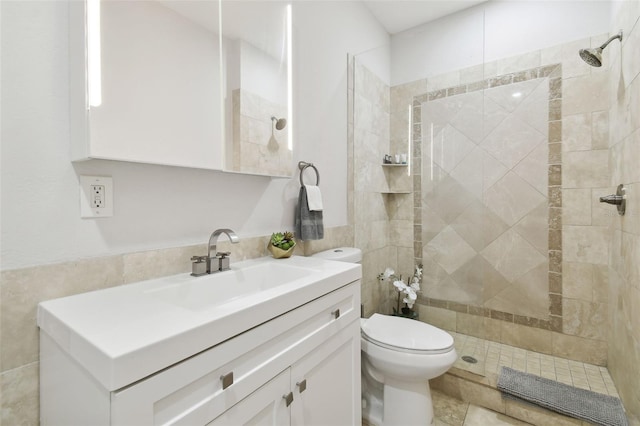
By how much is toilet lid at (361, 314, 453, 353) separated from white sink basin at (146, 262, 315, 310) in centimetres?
65

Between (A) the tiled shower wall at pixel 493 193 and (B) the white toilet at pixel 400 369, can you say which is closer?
(B) the white toilet at pixel 400 369

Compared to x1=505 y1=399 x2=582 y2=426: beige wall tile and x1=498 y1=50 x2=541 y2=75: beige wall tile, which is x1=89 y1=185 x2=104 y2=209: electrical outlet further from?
x1=498 y1=50 x2=541 y2=75: beige wall tile

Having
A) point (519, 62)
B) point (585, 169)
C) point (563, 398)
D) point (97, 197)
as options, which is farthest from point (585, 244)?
point (97, 197)

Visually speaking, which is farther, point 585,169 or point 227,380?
point 585,169

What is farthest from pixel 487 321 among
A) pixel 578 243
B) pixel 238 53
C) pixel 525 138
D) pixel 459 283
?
pixel 238 53

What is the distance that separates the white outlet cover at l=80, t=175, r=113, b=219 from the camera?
90 cm

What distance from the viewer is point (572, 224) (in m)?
2.05

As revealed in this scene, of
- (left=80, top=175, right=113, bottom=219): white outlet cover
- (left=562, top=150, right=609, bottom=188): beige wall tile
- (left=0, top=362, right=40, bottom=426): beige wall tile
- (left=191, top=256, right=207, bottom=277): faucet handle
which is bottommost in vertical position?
(left=0, top=362, right=40, bottom=426): beige wall tile

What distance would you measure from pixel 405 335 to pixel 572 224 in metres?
1.41

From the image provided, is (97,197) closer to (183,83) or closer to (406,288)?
(183,83)

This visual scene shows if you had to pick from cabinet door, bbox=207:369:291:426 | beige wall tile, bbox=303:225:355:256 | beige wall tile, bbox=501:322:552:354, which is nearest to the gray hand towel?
beige wall tile, bbox=303:225:355:256

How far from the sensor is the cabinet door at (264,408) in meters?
Answer: 0.74

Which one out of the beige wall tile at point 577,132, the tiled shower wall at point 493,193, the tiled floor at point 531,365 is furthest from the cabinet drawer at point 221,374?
the beige wall tile at point 577,132

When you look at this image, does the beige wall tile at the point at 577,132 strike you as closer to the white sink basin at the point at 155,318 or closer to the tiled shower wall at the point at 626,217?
the tiled shower wall at the point at 626,217
